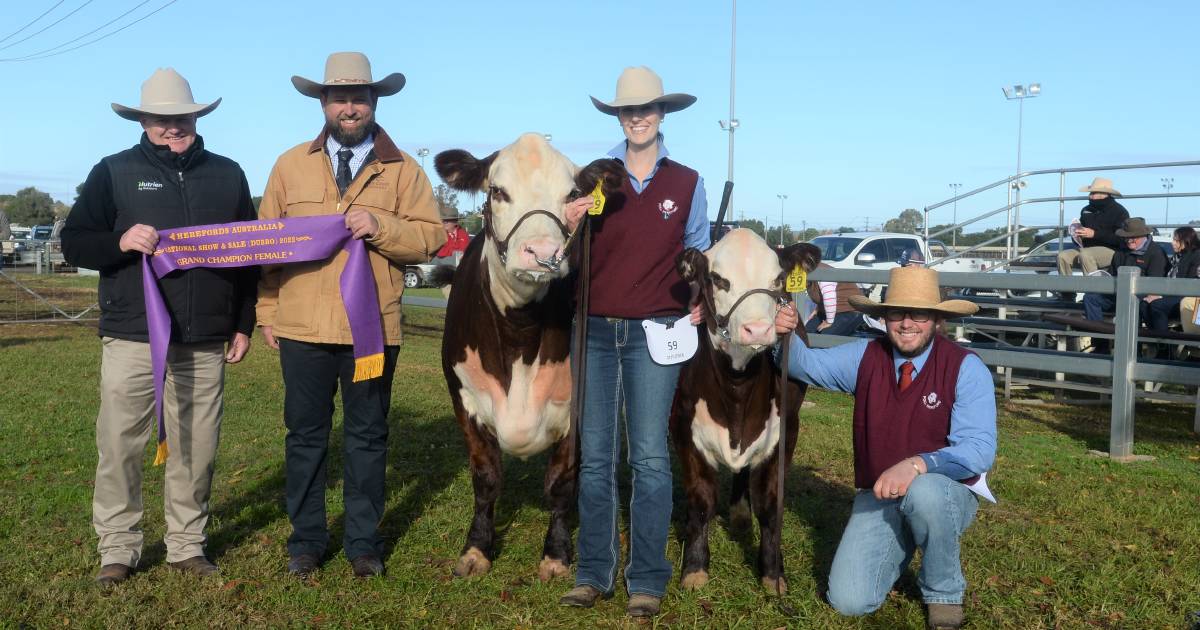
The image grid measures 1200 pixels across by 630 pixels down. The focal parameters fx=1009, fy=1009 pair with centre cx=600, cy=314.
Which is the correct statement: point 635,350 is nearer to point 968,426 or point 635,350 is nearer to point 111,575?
point 968,426

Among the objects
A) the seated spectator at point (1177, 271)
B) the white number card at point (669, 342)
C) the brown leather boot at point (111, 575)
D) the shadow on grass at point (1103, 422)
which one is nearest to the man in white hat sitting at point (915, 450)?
the white number card at point (669, 342)

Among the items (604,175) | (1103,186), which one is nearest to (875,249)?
(1103,186)

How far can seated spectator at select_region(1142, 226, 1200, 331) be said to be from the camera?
1011 centimetres

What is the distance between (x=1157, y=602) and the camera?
4.31m

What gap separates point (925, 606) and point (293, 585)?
2768 millimetres

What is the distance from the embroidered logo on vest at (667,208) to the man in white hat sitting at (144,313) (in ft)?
6.75

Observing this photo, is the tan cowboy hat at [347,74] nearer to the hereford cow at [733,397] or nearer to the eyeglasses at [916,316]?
the hereford cow at [733,397]

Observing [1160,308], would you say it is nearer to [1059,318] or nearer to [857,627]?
[1059,318]

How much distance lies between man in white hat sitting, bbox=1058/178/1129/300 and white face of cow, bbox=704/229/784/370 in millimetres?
9059

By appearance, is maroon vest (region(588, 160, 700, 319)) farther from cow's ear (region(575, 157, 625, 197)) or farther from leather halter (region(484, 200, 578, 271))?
leather halter (region(484, 200, 578, 271))

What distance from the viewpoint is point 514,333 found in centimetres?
481

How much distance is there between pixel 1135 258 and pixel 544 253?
9.65 meters

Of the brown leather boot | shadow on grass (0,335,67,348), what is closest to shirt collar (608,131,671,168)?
the brown leather boot

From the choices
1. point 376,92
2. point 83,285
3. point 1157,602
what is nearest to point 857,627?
point 1157,602
